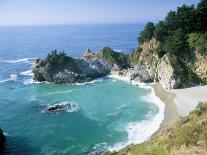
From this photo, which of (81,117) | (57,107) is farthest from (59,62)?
(81,117)

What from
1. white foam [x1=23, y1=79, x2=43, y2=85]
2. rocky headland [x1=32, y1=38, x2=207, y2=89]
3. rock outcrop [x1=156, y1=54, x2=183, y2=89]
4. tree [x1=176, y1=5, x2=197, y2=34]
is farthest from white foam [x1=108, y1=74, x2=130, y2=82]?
white foam [x1=23, y1=79, x2=43, y2=85]

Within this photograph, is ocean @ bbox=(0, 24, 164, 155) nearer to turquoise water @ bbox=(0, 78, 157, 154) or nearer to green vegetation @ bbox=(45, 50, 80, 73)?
turquoise water @ bbox=(0, 78, 157, 154)

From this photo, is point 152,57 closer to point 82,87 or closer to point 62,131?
point 82,87

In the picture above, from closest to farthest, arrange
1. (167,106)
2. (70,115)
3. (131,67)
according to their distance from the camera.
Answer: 1. (70,115)
2. (167,106)
3. (131,67)

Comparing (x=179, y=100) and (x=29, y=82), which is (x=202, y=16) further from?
(x=29, y=82)

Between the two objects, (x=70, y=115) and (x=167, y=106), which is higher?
(x=167, y=106)

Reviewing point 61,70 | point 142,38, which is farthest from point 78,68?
point 142,38

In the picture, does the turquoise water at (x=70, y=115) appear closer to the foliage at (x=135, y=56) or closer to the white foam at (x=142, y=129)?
the white foam at (x=142, y=129)
